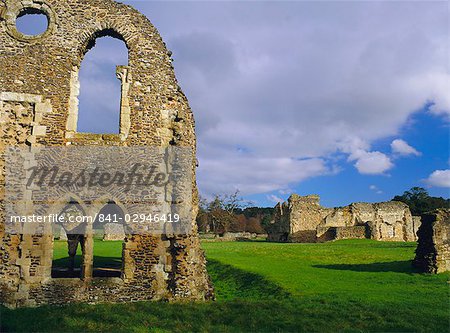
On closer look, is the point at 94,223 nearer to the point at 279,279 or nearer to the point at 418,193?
the point at 279,279

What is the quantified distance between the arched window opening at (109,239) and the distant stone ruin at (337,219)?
60.0 feet

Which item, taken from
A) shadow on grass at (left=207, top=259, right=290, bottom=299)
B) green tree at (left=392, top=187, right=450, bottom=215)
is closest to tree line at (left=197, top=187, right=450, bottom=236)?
green tree at (left=392, top=187, right=450, bottom=215)

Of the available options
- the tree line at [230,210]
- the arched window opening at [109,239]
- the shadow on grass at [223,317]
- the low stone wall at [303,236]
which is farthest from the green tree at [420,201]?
the shadow on grass at [223,317]

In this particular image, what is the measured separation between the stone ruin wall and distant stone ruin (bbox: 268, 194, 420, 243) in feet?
99.3

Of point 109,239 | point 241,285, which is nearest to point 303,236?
point 109,239

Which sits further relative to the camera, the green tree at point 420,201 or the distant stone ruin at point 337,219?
the green tree at point 420,201

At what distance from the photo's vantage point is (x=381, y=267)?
1616 centimetres

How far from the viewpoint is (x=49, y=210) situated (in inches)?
420

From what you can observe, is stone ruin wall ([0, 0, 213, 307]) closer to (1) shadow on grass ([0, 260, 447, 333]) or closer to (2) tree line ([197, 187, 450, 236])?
(1) shadow on grass ([0, 260, 447, 333])

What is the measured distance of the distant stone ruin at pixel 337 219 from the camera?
40472mm

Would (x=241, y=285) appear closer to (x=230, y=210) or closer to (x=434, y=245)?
(x=434, y=245)

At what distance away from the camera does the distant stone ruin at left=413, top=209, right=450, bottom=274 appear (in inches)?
578

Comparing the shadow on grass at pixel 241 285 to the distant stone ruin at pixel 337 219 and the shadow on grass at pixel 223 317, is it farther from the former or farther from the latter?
the distant stone ruin at pixel 337 219

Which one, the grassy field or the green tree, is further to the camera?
the green tree
